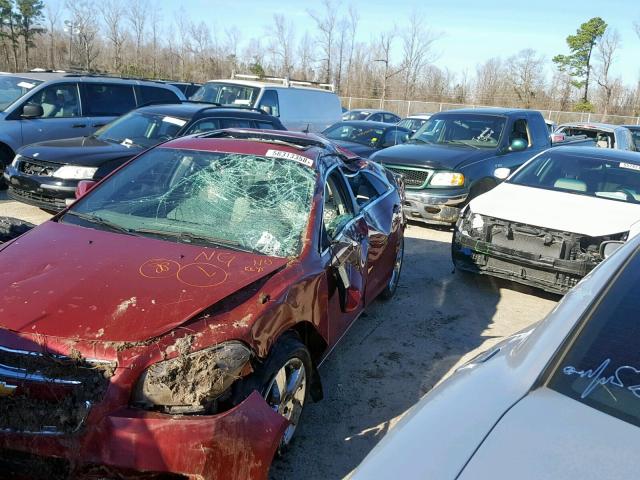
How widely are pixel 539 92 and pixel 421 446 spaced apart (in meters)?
49.7

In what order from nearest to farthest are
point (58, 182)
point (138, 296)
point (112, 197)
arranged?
1. point (138, 296)
2. point (112, 197)
3. point (58, 182)

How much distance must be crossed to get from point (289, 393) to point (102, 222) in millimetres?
1604

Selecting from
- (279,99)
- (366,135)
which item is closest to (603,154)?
(366,135)

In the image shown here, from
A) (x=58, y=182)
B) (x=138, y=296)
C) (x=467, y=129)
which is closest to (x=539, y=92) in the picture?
(x=467, y=129)

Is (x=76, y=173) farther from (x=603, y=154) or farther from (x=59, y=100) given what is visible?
(x=603, y=154)

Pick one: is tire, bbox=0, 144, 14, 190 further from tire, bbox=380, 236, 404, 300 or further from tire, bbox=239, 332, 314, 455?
tire, bbox=239, 332, 314, 455

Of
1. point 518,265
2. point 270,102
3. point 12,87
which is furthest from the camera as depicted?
point 270,102

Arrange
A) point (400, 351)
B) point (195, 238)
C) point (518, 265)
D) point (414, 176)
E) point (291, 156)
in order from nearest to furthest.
A: point (195, 238) → point (291, 156) → point (400, 351) → point (518, 265) → point (414, 176)

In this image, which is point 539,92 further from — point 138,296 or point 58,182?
point 138,296

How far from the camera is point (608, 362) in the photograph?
6.32ft

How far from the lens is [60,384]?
2.21 metres

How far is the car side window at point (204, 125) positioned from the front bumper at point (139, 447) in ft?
19.3

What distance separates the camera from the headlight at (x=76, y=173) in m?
6.88

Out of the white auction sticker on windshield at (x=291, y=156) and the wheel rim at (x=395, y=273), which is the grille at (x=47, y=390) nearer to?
the white auction sticker on windshield at (x=291, y=156)
